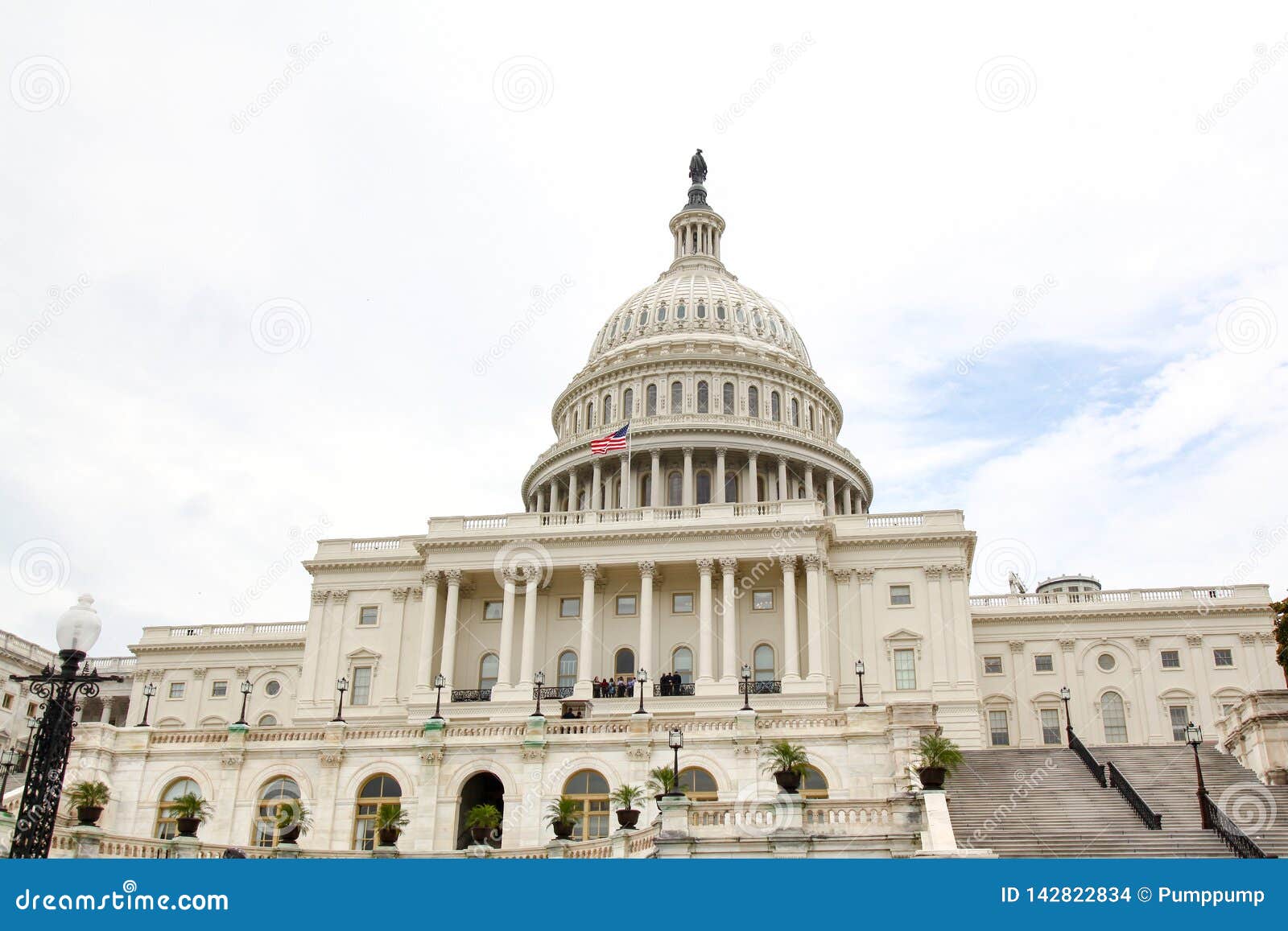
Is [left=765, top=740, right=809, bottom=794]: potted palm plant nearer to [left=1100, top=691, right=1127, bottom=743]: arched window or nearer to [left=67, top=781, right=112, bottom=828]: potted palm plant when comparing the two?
[left=67, top=781, right=112, bottom=828]: potted palm plant

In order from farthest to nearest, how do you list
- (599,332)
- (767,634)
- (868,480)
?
(599,332) → (868,480) → (767,634)

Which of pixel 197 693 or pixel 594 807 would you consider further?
pixel 197 693

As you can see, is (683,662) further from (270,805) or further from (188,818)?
(188,818)

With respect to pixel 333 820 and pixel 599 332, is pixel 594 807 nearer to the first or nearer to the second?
pixel 333 820

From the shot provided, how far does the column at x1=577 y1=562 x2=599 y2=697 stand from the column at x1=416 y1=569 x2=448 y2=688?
8297 mm

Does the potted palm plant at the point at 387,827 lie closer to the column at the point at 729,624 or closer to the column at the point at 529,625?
the column at the point at 529,625

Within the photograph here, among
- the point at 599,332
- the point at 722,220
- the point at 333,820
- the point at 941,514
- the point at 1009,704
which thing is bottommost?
the point at 333,820

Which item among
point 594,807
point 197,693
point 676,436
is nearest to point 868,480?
point 676,436

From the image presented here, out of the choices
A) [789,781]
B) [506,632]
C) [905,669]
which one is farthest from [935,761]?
[506,632]

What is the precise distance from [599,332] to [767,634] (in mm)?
51136

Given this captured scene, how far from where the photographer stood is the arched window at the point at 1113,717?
73.9 metres

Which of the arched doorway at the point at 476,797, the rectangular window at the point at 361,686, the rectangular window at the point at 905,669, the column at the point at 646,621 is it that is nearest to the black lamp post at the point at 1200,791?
the arched doorway at the point at 476,797

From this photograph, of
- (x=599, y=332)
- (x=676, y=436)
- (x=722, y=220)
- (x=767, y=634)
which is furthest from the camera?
(x=722, y=220)

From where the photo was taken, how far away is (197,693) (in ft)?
275
